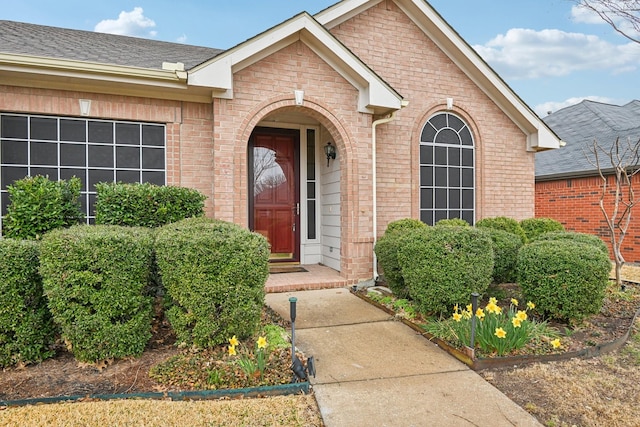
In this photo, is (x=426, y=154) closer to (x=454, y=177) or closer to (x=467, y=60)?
(x=454, y=177)

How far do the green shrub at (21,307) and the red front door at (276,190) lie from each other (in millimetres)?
4291

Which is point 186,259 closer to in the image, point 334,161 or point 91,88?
point 91,88

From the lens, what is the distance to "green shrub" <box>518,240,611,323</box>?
14.0 ft

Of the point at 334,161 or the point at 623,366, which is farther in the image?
the point at 334,161

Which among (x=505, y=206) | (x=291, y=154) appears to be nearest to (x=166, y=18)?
(x=291, y=154)

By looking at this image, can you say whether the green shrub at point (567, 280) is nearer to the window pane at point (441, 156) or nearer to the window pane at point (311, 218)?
the window pane at point (441, 156)

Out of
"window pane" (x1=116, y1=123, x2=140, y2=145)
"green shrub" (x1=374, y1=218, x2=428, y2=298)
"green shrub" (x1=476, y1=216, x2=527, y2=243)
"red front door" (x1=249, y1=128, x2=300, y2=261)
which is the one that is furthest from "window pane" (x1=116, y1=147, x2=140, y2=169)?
"green shrub" (x1=476, y1=216, x2=527, y2=243)

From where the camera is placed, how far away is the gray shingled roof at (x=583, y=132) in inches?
457

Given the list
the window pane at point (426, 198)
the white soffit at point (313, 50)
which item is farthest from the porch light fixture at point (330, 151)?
the window pane at point (426, 198)

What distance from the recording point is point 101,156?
19.2ft

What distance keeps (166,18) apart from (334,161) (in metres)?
10.8

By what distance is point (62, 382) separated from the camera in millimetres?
3070

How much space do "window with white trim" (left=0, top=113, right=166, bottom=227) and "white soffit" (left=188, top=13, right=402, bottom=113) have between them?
135 centimetres

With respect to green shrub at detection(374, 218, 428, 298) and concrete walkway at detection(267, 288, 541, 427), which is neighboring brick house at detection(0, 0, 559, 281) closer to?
green shrub at detection(374, 218, 428, 298)
